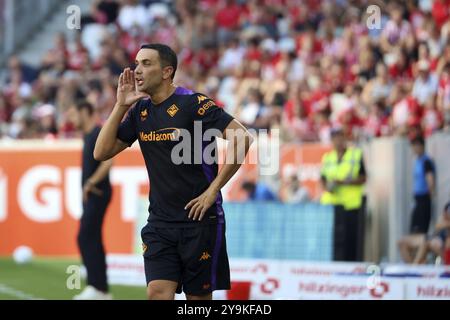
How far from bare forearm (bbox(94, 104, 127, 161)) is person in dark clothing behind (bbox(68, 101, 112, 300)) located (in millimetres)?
5041

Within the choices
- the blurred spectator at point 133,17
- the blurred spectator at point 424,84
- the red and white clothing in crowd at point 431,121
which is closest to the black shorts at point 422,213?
the red and white clothing in crowd at point 431,121

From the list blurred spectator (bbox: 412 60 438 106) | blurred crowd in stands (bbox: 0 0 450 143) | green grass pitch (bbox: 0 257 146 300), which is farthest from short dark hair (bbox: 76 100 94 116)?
blurred spectator (bbox: 412 60 438 106)

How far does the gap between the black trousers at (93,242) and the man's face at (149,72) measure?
5.69 m

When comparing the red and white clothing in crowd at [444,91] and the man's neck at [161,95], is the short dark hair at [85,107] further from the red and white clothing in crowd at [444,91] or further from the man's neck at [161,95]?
the red and white clothing in crowd at [444,91]

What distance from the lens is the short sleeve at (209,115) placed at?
8805 millimetres

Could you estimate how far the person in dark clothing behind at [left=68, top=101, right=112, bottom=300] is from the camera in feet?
46.4

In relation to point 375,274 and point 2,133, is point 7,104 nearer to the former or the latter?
point 2,133

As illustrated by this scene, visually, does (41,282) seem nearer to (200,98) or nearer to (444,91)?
(444,91)

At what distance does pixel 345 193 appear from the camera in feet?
57.9

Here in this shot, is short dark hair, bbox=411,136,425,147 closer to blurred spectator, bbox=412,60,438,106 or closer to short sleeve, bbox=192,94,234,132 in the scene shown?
blurred spectator, bbox=412,60,438,106

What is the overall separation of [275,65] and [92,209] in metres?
10.2

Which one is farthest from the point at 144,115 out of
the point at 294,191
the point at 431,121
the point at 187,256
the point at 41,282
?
the point at 294,191

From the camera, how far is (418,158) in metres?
17.1
